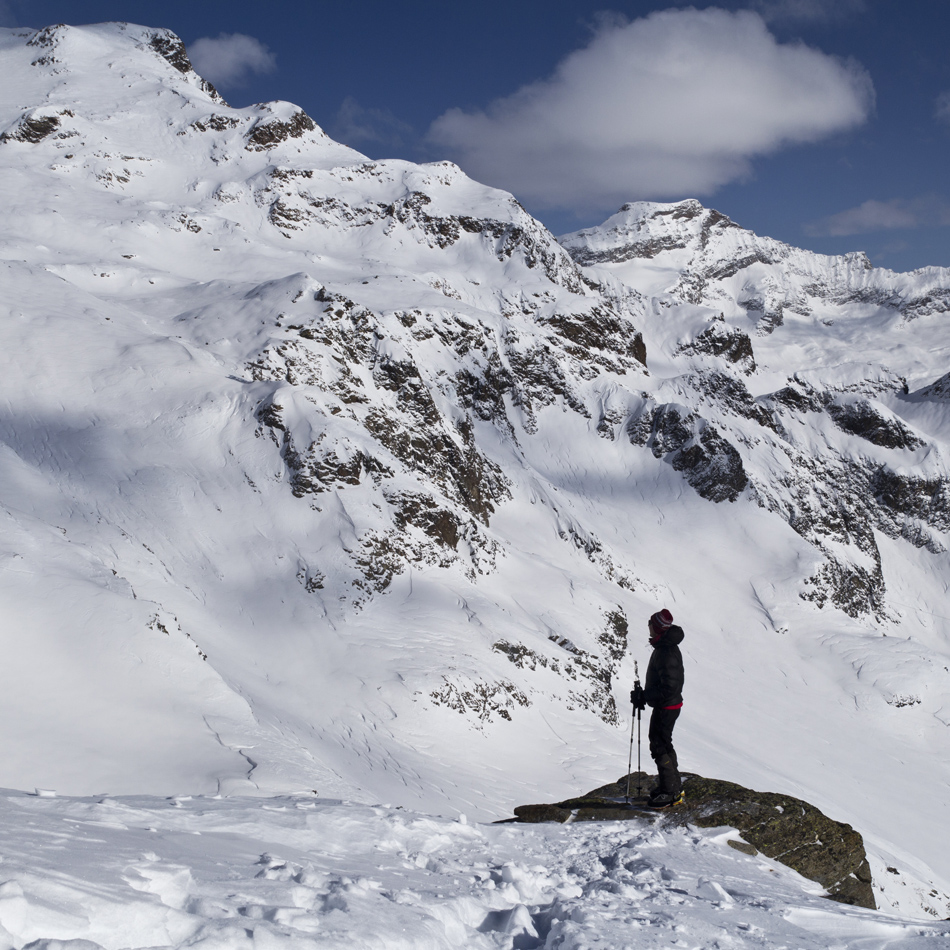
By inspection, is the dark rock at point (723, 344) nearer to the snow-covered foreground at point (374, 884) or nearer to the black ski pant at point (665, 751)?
the black ski pant at point (665, 751)

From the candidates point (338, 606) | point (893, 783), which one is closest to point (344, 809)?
point (338, 606)

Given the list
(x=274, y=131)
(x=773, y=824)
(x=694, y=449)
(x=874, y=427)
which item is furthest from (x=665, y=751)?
(x=874, y=427)

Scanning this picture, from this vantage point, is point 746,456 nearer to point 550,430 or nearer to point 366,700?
point 550,430

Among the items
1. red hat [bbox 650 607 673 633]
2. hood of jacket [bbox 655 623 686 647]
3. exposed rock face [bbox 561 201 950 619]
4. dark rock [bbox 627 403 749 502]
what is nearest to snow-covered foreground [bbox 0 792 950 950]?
hood of jacket [bbox 655 623 686 647]

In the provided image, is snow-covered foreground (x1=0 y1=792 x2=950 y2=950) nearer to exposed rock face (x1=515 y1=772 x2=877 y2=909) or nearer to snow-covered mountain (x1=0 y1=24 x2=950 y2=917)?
exposed rock face (x1=515 y1=772 x2=877 y2=909)

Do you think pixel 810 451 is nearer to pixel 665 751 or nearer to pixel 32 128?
pixel 32 128

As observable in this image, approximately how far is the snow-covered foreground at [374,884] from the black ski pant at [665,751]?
848 mm

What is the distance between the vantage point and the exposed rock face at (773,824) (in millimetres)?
8828

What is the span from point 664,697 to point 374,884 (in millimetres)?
4883

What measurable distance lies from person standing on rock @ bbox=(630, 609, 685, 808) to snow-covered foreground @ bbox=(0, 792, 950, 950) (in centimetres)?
85

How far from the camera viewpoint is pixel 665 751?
31.3 ft

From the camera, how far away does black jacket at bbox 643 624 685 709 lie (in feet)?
30.3

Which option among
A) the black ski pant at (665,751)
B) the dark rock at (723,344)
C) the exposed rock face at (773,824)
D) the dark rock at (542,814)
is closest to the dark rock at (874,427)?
the dark rock at (723,344)

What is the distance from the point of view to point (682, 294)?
184500 mm
